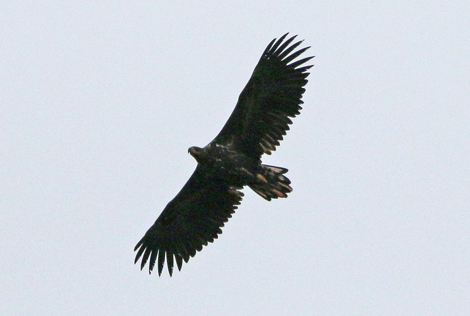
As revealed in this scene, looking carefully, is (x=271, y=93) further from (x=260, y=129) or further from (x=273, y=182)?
(x=273, y=182)

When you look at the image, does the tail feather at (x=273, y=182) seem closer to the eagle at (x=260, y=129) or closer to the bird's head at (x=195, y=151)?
the eagle at (x=260, y=129)

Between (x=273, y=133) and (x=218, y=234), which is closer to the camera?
(x=273, y=133)

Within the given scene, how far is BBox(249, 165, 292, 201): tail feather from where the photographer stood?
1700cm

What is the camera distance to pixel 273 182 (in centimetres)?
1703

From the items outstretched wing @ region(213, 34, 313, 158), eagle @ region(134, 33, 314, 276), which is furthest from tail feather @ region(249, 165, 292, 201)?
outstretched wing @ region(213, 34, 313, 158)

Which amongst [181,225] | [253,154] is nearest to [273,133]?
[253,154]

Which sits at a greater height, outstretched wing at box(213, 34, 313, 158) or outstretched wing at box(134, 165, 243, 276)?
outstretched wing at box(213, 34, 313, 158)

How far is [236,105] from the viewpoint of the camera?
17000 millimetres

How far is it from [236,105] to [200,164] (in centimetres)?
141

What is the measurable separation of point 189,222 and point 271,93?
11.4 ft

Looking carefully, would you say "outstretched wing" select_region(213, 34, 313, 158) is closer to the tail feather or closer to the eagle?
the eagle

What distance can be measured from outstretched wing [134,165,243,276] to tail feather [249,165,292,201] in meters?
1.03

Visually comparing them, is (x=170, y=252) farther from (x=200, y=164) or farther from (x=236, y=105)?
(x=236, y=105)

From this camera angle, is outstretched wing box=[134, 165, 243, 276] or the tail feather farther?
outstretched wing box=[134, 165, 243, 276]
